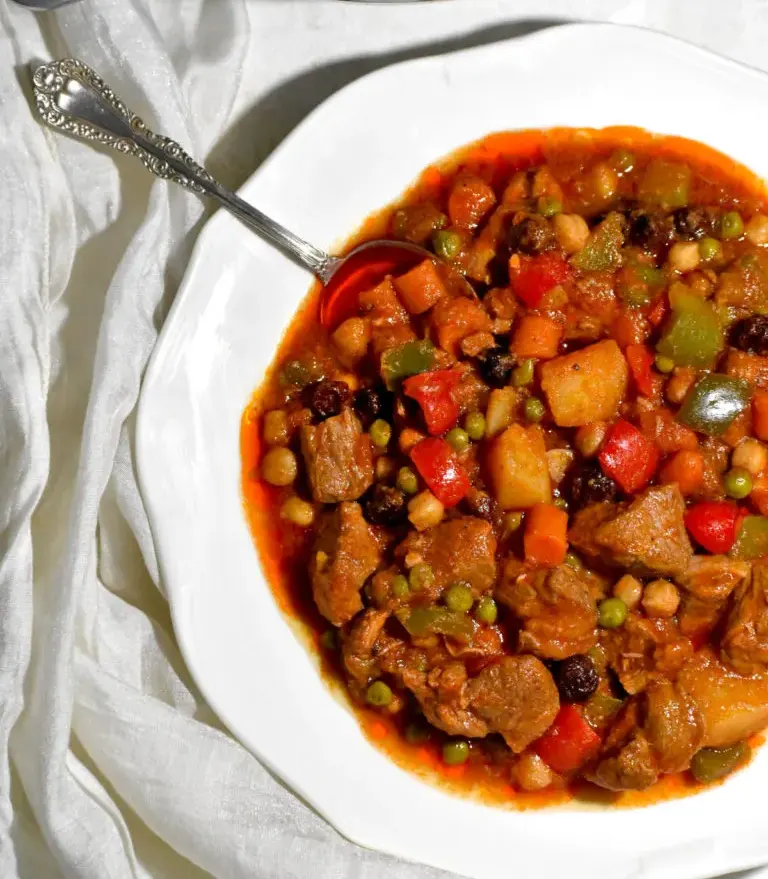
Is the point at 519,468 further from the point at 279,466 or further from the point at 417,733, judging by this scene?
the point at 417,733

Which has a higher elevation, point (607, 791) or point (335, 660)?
point (607, 791)

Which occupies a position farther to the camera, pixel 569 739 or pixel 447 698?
pixel 569 739

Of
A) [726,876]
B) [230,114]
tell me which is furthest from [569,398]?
[726,876]

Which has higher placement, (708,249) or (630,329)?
(708,249)

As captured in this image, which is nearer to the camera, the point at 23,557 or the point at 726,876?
the point at 23,557

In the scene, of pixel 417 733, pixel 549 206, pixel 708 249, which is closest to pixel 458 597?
pixel 417 733

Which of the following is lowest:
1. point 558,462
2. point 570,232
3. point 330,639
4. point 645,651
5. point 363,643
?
point 330,639

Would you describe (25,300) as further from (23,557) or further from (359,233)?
(359,233)

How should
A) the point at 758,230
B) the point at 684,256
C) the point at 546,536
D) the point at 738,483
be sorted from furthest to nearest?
the point at 758,230, the point at 684,256, the point at 738,483, the point at 546,536

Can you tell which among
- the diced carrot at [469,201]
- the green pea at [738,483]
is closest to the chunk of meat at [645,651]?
the green pea at [738,483]
